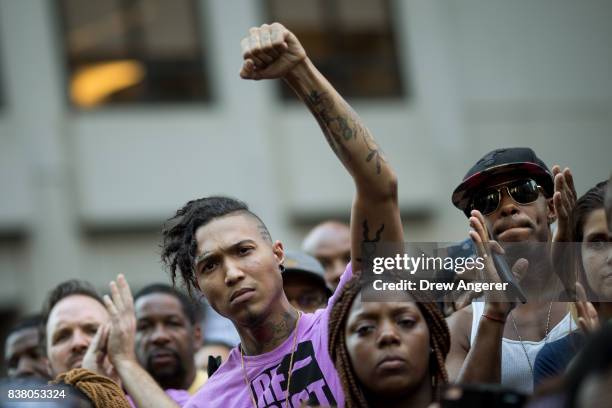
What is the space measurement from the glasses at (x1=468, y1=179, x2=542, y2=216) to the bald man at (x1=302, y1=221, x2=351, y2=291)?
2.06 m

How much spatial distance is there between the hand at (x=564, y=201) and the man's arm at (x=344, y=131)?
70 centimetres

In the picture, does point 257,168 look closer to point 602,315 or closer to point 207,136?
point 207,136

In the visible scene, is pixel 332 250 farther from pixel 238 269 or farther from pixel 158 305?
pixel 238 269

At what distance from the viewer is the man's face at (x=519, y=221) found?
4.42m

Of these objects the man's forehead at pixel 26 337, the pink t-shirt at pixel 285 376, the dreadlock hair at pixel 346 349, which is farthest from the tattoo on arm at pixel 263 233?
the man's forehead at pixel 26 337

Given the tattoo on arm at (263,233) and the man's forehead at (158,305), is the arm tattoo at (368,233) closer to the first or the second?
the tattoo on arm at (263,233)

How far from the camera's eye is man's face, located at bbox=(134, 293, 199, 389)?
19.1 ft

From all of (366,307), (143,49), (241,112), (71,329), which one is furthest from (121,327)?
(143,49)

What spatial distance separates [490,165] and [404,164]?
12.4 m

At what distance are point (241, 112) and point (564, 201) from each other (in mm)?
12068

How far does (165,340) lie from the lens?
588 cm

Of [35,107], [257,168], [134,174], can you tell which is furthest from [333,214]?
[35,107]

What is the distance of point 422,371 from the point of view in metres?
3.63

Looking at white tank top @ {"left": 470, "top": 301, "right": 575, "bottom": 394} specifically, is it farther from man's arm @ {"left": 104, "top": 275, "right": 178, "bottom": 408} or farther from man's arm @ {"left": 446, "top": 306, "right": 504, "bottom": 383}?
man's arm @ {"left": 104, "top": 275, "right": 178, "bottom": 408}
